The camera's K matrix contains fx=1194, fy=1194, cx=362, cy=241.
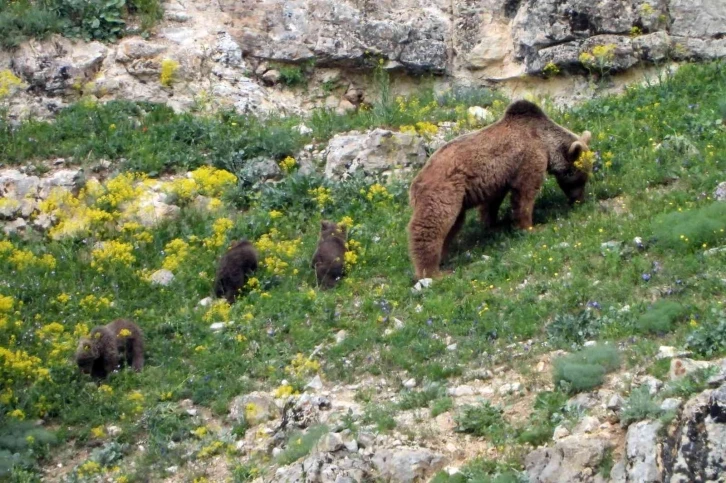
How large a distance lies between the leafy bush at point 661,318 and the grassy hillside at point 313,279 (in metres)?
0.02

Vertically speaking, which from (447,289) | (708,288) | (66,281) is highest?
(708,288)

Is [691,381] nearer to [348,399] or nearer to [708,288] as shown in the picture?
[708,288]

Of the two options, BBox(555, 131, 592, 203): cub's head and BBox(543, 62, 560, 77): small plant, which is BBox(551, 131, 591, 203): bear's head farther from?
BBox(543, 62, 560, 77): small plant

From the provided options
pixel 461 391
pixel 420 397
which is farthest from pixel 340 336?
pixel 461 391

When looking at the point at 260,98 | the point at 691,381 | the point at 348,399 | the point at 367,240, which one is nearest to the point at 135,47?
the point at 260,98

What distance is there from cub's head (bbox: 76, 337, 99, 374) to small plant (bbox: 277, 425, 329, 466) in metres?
3.40

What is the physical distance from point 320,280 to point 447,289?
1788mm

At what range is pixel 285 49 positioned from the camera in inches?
826

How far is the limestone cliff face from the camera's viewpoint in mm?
19938

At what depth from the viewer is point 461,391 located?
451 inches

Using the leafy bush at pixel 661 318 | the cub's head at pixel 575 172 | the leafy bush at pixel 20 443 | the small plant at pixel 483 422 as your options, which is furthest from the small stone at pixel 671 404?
the cub's head at pixel 575 172

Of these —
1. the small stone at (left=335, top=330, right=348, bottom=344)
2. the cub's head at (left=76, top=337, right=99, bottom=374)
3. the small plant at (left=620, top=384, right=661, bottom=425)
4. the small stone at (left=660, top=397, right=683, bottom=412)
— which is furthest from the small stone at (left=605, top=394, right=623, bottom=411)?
the cub's head at (left=76, top=337, right=99, bottom=374)

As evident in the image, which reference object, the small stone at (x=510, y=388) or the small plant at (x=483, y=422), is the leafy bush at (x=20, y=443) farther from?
the small stone at (x=510, y=388)

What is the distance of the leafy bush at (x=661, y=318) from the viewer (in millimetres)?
11430
